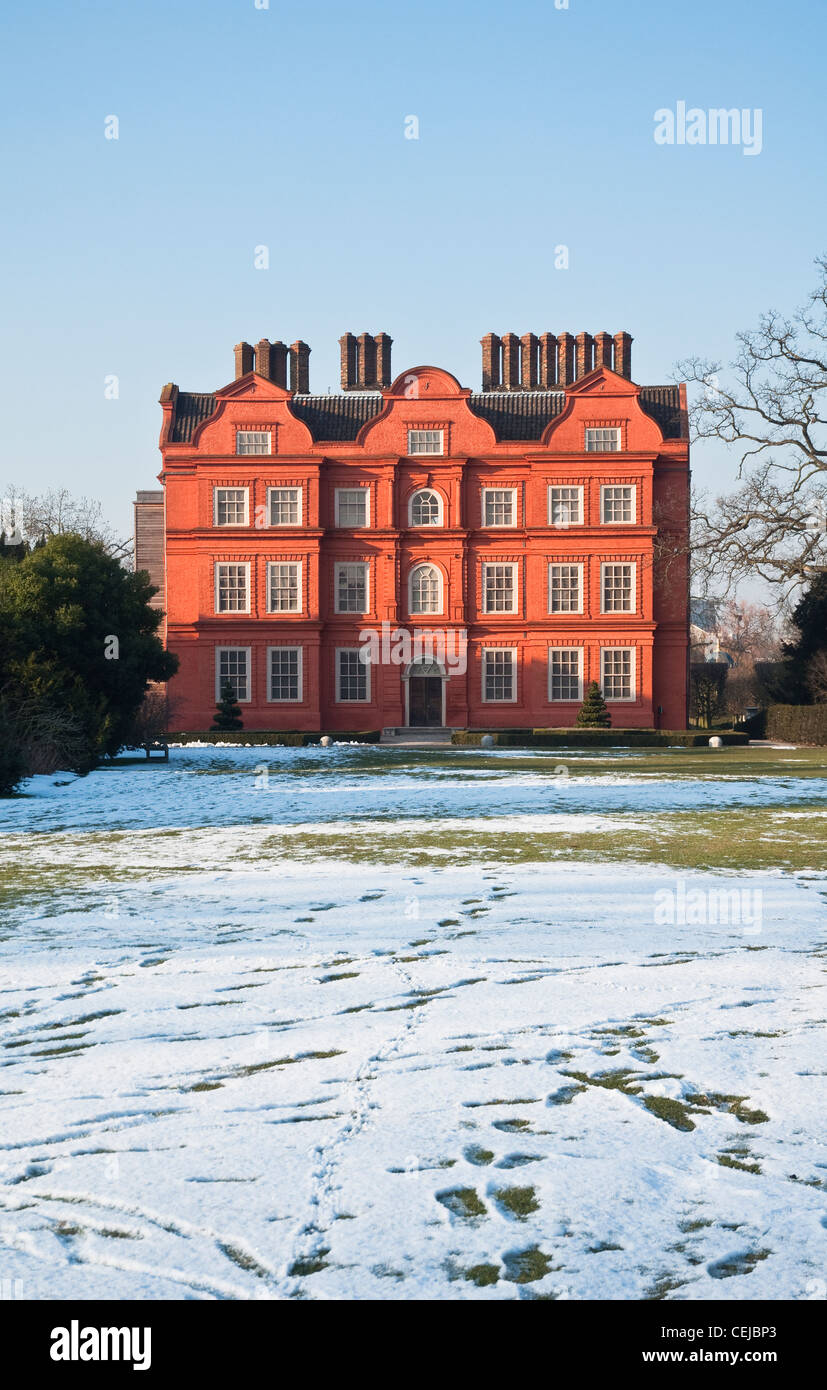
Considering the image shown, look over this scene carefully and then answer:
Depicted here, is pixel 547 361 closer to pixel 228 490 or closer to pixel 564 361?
pixel 564 361

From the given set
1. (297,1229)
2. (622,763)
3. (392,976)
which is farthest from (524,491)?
(297,1229)

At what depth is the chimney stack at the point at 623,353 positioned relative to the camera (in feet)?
146

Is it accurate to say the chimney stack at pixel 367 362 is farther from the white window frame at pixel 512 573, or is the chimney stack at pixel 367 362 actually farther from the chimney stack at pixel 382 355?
the white window frame at pixel 512 573

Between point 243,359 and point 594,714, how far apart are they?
20213 millimetres

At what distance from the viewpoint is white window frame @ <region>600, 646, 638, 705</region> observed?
4128cm

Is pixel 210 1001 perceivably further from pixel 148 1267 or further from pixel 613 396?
pixel 613 396

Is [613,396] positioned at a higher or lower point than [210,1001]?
higher

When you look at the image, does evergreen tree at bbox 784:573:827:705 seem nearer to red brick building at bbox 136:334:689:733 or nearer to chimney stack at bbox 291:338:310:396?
red brick building at bbox 136:334:689:733

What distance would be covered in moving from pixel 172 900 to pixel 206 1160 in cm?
485

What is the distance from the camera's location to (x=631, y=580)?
41375mm

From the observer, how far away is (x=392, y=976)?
6.09m

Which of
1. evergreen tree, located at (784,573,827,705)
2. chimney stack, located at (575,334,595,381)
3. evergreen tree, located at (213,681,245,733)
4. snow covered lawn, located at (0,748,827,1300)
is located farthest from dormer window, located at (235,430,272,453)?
snow covered lawn, located at (0,748,827,1300)

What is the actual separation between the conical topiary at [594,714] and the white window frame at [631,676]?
139 inches

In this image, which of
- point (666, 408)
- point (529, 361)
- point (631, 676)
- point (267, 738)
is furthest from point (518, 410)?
point (267, 738)
